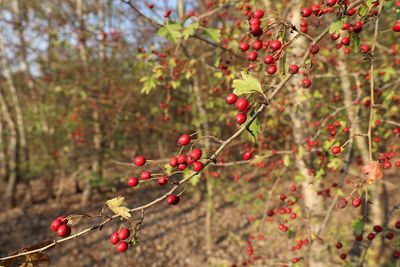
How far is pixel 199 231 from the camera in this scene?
834cm

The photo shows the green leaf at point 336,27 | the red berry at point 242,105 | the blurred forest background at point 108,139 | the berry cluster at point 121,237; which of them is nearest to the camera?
the red berry at point 242,105

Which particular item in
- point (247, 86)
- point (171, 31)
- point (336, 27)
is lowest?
point (247, 86)

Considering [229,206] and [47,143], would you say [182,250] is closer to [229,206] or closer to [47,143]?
[229,206]

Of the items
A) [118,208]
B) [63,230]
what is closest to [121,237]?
[118,208]

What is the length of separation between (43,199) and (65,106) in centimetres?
377

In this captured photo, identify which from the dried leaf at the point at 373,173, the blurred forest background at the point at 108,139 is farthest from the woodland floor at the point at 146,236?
the dried leaf at the point at 373,173

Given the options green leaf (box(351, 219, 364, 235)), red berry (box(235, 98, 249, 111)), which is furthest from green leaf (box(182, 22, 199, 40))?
green leaf (box(351, 219, 364, 235))

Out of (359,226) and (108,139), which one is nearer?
(359,226)

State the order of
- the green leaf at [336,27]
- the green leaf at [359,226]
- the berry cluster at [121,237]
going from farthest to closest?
1. the green leaf at [359,226]
2. the green leaf at [336,27]
3. the berry cluster at [121,237]

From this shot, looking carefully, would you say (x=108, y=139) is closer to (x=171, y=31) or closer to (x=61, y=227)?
(x=171, y=31)

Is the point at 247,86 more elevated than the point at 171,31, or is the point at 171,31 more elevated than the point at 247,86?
the point at 171,31

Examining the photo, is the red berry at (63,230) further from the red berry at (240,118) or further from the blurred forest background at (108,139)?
the blurred forest background at (108,139)

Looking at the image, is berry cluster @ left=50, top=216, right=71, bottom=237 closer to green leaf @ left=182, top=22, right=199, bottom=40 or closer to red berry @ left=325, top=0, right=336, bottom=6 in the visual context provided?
red berry @ left=325, top=0, right=336, bottom=6

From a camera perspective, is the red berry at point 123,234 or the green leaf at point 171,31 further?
the green leaf at point 171,31
